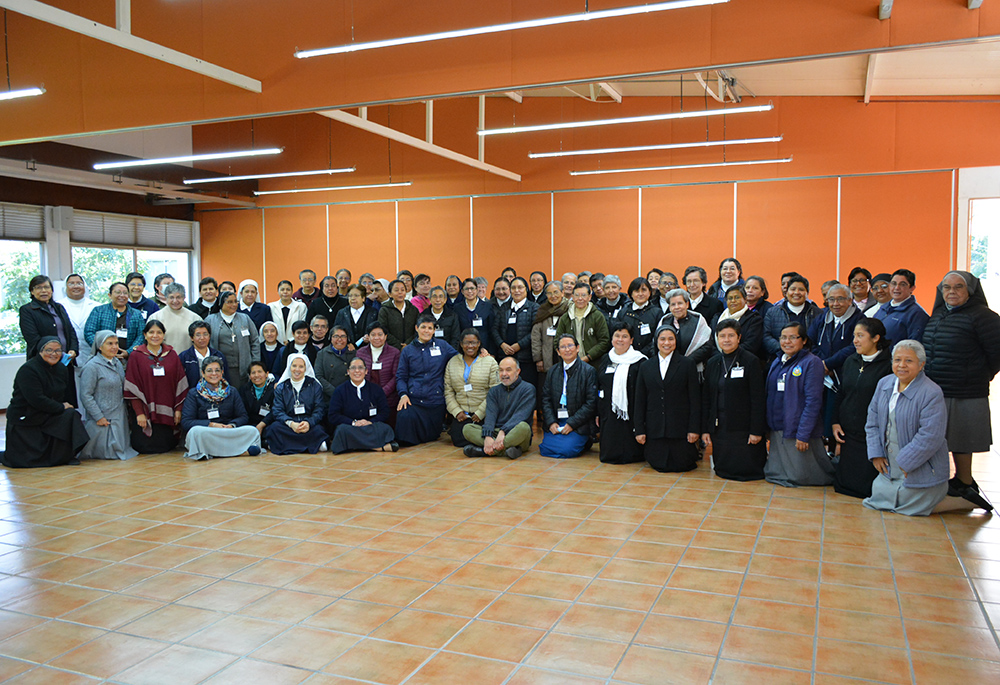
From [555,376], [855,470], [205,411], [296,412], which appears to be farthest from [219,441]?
[855,470]

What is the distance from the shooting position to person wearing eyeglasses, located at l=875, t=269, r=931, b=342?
5.55 m

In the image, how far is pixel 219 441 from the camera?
7031 mm

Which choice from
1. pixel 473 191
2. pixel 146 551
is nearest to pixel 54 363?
pixel 146 551

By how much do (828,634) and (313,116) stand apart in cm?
1359

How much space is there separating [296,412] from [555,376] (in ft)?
8.68

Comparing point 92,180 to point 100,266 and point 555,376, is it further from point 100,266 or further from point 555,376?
point 555,376

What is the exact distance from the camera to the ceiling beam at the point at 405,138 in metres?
8.30

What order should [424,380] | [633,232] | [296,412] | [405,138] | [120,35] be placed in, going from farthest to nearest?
[633,232] → [405,138] → [424,380] → [296,412] → [120,35]

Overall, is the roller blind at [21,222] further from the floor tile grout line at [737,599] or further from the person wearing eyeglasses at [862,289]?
the person wearing eyeglasses at [862,289]

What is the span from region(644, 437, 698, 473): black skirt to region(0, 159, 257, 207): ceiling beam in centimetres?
956

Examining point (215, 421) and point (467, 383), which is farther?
point (467, 383)

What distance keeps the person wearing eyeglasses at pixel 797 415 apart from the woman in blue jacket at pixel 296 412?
14.2 ft

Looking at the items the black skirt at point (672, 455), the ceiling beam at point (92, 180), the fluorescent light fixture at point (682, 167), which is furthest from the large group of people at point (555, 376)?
the fluorescent light fixture at point (682, 167)

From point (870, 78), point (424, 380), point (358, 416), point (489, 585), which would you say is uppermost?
point (870, 78)
